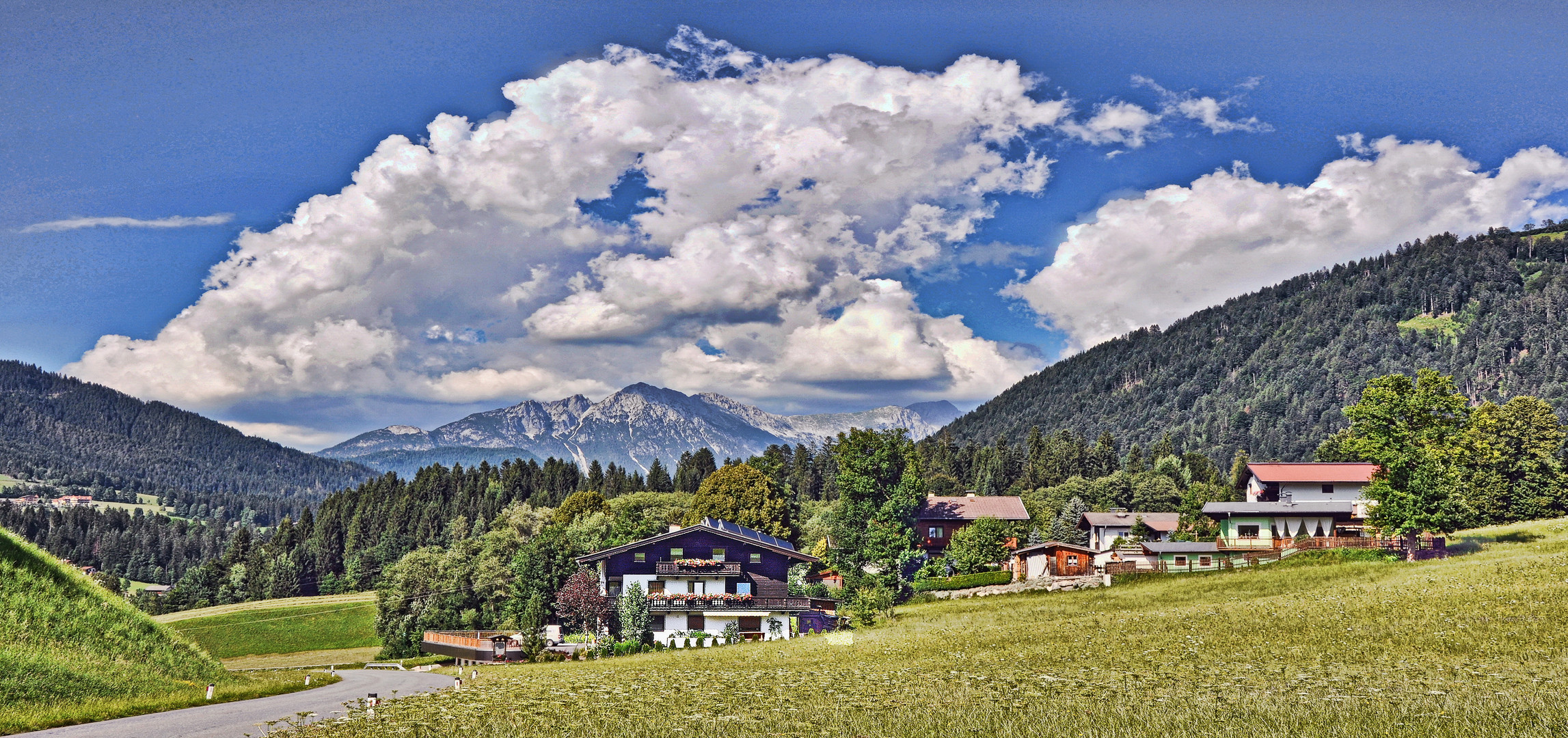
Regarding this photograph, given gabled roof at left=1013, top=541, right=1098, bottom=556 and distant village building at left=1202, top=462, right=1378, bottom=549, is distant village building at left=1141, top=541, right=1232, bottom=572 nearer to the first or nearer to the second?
distant village building at left=1202, top=462, right=1378, bottom=549

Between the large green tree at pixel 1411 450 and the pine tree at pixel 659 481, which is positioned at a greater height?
the pine tree at pixel 659 481

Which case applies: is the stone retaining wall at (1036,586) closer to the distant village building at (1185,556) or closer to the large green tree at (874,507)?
the distant village building at (1185,556)

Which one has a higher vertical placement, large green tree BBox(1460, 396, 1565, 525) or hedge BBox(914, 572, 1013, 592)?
large green tree BBox(1460, 396, 1565, 525)

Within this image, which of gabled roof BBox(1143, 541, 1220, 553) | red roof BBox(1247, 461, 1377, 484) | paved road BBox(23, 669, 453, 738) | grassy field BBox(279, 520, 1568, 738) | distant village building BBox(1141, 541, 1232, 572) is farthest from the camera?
red roof BBox(1247, 461, 1377, 484)

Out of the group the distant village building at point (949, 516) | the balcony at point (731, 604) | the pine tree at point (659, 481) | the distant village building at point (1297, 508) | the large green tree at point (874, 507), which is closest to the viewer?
the balcony at point (731, 604)

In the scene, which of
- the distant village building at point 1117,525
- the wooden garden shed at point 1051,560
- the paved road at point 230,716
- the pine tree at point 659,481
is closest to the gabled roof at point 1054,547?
the wooden garden shed at point 1051,560

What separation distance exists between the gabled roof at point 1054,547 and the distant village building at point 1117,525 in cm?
1728

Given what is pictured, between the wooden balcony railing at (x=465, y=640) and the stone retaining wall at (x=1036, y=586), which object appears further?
the stone retaining wall at (x=1036, y=586)

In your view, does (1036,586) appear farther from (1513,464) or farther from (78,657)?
(78,657)

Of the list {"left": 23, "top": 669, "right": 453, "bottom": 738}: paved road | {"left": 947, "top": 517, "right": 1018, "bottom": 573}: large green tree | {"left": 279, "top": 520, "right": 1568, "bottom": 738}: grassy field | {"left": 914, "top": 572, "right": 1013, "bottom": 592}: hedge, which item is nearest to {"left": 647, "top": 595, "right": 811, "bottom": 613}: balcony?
{"left": 279, "top": 520, "right": 1568, "bottom": 738}: grassy field

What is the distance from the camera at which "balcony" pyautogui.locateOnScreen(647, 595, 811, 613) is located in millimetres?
67625

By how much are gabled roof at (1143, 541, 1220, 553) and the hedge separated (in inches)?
499

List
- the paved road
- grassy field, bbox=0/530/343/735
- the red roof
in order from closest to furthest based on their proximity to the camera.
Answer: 1. the paved road
2. grassy field, bbox=0/530/343/735
3. the red roof

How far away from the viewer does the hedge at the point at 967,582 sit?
80312mm
